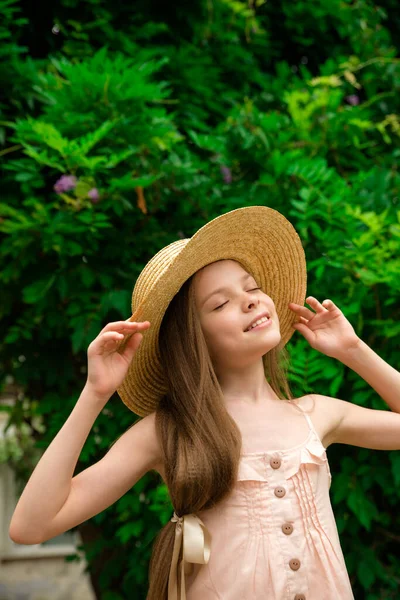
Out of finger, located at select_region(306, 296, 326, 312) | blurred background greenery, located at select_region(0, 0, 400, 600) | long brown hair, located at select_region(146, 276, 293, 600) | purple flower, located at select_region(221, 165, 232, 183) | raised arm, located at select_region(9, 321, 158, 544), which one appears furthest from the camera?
purple flower, located at select_region(221, 165, 232, 183)

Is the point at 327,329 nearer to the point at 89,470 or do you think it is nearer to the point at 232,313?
the point at 232,313

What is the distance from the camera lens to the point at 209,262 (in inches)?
75.0

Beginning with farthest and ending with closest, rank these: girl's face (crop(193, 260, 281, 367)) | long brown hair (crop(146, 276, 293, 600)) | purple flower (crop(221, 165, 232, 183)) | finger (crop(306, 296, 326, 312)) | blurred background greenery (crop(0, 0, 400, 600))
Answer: purple flower (crop(221, 165, 232, 183)) → blurred background greenery (crop(0, 0, 400, 600)) → finger (crop(306, 296, 326, 312)) → girl's face (crop(193, 260, 281, 367)) → long brown hair (crop(146, 276, 293, 600))

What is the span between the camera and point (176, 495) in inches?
68.2

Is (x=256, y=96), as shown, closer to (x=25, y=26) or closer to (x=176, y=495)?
(x=25, y=26)

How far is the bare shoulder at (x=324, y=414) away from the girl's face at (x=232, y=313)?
195 millimetres

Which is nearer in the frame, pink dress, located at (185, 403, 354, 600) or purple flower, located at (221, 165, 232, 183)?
pink dress, located at (185, 403, 354, 600)

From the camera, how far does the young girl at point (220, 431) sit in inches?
66.1

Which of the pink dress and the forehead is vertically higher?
the forehead

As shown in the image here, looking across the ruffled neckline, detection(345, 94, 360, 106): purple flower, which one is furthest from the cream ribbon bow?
detection(345, 94, 360, 106): purple flower

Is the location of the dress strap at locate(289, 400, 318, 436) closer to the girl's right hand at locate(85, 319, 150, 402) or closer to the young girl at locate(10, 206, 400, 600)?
the young girl at locate(10, 206, 400, 600)

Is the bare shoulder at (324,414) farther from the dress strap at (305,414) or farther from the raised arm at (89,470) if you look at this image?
the raised arm at (89,470)

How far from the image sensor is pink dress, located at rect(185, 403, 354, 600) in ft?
5.53

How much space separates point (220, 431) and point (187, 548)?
268 mm
